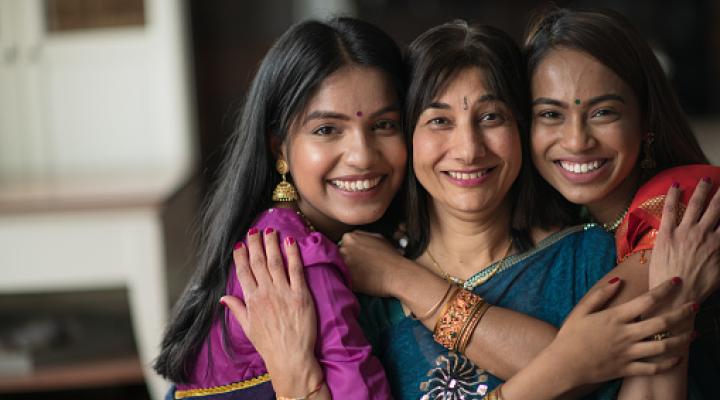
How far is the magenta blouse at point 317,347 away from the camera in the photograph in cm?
134

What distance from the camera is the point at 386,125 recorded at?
57.7 inches

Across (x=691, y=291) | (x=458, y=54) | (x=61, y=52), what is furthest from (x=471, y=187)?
(x=61, y=52)

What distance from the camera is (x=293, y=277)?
4.57ft

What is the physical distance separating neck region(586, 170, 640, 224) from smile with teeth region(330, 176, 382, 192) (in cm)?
35

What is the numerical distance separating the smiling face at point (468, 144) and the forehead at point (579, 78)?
Result: 86 mm

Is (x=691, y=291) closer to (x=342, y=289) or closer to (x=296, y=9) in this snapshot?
(x=342, y=289)

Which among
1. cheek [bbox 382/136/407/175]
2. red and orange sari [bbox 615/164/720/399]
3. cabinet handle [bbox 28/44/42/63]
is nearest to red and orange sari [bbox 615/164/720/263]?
red and orange sari [bbox 615/164/720/399]

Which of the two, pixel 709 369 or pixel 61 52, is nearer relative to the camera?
pixel 709 369

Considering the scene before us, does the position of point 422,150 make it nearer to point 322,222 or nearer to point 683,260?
point 322,222

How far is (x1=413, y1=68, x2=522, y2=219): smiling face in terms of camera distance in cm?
138

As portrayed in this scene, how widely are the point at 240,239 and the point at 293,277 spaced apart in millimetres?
164

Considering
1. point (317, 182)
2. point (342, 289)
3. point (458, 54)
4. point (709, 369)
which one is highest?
point (458, 54)

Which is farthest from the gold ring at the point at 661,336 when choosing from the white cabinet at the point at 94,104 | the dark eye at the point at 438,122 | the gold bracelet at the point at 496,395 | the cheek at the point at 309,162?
the white cabinet at the point at 94,104

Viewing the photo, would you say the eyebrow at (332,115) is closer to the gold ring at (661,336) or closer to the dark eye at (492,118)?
the dark eye at (492,118)
